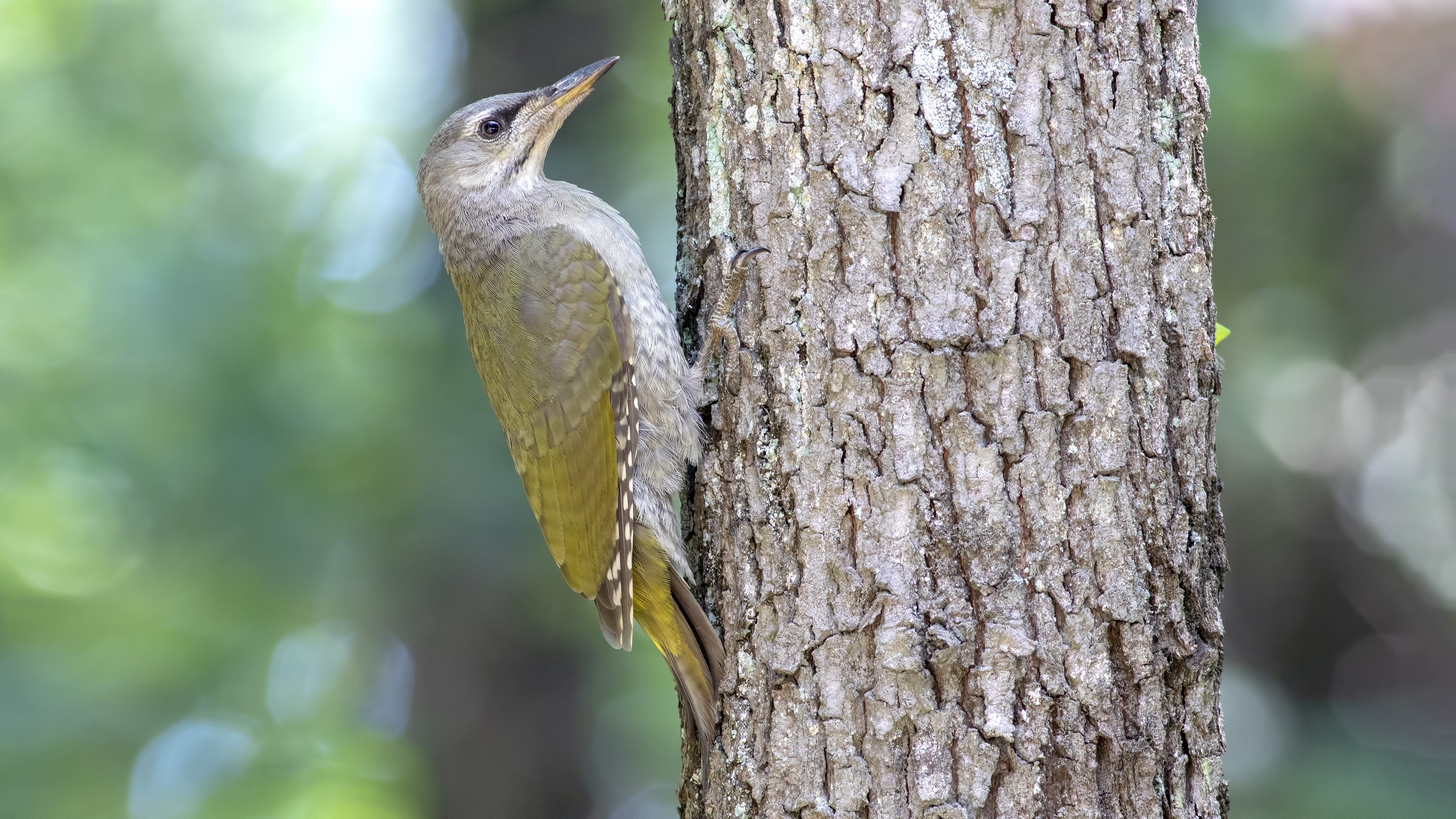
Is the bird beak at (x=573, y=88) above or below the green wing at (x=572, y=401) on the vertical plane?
above

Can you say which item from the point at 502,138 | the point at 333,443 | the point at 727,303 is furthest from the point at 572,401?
the point at 333,443

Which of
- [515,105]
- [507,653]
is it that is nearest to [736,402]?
[515,105]

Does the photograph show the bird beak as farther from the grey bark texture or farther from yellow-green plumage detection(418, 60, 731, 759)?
the grey bark texture

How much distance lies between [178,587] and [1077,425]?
209 inches

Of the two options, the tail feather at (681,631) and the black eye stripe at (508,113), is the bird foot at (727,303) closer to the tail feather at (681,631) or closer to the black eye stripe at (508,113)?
the tail feather at (681,631)

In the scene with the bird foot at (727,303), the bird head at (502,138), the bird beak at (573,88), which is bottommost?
the bird foot at (727,303)

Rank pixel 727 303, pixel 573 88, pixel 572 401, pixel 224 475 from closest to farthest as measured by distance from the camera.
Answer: pixel 727 303 < pixel 572 401 < pixel 573 88 < pixel 224 475

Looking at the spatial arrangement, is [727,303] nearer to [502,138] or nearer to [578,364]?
[578,364]

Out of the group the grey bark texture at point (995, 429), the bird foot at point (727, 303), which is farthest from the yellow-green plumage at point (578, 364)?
the grey bark texture at point (995, 429)

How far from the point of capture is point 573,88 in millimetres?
3262

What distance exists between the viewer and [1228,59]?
4.85 meters

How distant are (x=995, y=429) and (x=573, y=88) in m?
1.95

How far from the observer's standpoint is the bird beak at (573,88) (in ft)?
10.5

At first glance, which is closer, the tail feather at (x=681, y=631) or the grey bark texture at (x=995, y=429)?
the grey bark texture at (x=995, y=429)
